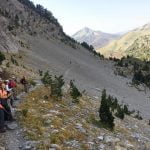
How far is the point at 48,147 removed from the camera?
865 inches

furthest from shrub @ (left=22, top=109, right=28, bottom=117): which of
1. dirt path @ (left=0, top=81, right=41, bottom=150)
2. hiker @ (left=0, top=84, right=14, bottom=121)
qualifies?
hiker @ (left=0, top=84, right=14, bottom=121)

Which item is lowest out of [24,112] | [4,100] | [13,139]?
[13,139]

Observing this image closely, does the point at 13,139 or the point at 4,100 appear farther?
the point at 4,100

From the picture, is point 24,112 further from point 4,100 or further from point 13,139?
point 13,139

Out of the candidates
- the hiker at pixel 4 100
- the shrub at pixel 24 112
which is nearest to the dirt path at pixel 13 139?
the hiker at pixel 4 100

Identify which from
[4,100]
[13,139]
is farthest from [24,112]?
[13,139]

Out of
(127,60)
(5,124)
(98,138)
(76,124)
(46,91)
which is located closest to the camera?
(5,124)

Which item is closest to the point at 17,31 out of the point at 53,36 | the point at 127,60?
the point at 53,36

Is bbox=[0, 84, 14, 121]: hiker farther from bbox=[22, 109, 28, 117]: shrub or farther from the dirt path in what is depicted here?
bbox=[22, 109, 28, 117]: shrub

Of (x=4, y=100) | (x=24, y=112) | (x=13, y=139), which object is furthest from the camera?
(x=24, y=112)

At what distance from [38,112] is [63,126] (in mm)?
3044

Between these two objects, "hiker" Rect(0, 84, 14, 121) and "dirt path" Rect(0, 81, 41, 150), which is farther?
"hiker" Rect(0, 84, 14, 121)

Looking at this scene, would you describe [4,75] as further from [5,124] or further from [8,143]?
[8,143]

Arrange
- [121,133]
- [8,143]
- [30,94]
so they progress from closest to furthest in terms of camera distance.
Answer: [8,143] → [121,133] → [30,94]
